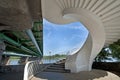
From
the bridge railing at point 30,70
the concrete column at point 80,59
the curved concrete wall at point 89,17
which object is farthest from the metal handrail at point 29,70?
the curved concrete wall at point 89,17

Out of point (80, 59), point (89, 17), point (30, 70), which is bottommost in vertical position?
point (30, 70)

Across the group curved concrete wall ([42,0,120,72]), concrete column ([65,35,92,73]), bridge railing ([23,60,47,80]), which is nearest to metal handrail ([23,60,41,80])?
bridge railing ([23,60,47,80])

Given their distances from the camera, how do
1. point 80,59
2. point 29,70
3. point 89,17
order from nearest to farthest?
point 29,70 < point 89,17 < point 80,59

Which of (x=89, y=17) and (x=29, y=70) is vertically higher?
(x=89, y=17)

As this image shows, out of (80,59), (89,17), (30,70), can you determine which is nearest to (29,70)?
(30,70)

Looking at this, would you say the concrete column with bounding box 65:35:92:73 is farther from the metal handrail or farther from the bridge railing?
the metal handrail

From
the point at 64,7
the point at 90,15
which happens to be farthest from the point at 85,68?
the point at 64,7

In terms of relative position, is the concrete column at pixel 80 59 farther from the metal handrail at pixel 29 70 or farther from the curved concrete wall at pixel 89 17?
the metal handrail at pixel 29 70

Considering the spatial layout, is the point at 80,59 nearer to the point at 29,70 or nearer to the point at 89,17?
the point at 89,17

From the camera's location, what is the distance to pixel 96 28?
1456 cm

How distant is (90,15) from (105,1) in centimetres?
177

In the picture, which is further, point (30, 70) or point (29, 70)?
point (30, 70)

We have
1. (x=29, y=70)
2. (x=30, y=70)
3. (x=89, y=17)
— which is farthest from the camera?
(x=89, y=17)

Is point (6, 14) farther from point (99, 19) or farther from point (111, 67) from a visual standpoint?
point (111, 67)
